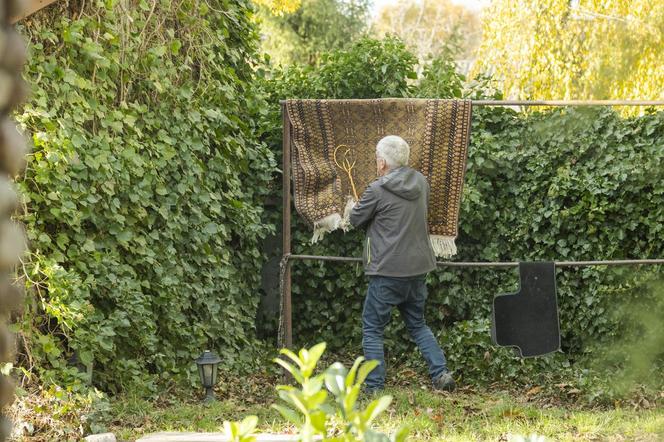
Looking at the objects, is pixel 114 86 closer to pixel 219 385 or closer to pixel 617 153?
pixel 219 385

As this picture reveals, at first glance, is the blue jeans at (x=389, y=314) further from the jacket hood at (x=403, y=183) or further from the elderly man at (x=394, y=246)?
the jacket hood at (x=403, y=183)

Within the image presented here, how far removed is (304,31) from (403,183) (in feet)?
40.6

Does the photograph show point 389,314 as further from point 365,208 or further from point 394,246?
point 365,208

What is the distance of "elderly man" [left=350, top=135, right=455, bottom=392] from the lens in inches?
216

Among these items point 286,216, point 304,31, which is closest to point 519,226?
point 286,216

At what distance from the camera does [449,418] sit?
4.76m

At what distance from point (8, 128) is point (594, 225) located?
5983 millimetres

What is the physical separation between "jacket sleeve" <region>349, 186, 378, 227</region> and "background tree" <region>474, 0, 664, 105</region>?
12.3 ft

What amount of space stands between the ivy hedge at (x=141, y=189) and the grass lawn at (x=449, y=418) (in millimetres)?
325

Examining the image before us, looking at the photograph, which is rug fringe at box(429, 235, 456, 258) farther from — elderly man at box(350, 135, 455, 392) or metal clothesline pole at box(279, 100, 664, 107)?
metal clothesline pole at box(279, 100, 664, 107)

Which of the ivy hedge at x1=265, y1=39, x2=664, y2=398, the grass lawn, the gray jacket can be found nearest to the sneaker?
the grass lawn

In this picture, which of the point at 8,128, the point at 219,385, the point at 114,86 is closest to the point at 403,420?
the point at 219,385

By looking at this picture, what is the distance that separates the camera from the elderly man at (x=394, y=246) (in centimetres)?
548

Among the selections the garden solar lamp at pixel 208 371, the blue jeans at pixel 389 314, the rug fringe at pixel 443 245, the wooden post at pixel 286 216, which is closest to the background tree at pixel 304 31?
the wooden post at pixel 286 216
